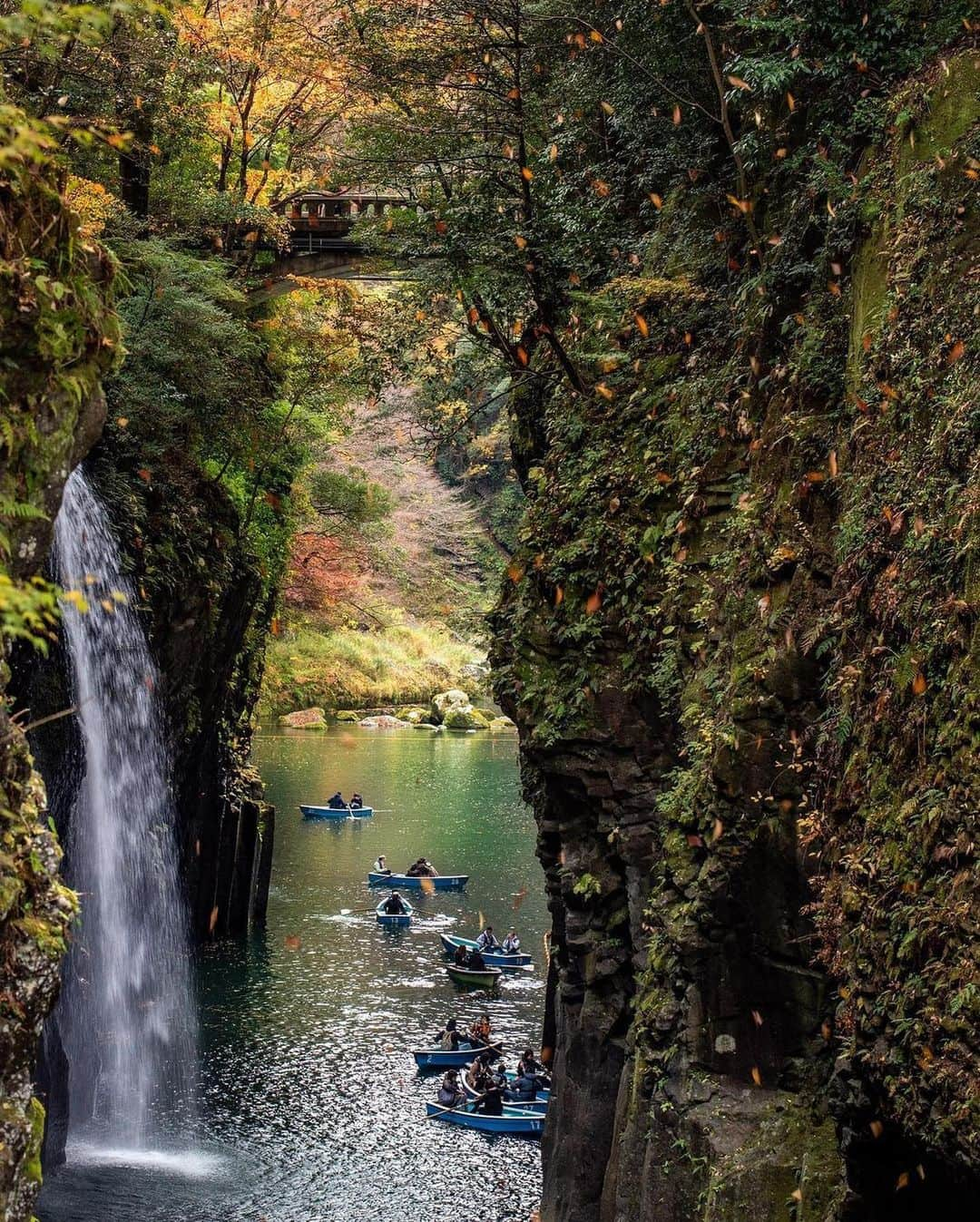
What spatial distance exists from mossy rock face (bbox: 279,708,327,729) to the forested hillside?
106 feet

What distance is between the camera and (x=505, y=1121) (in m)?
17.1

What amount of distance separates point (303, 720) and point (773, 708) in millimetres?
48333

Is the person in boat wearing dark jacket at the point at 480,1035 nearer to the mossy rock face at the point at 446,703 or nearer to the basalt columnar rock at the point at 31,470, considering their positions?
the basalt columnar rock at the point at 31,470

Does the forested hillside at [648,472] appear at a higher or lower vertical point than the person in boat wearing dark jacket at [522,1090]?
higher

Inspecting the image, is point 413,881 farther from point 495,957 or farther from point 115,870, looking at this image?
point 115,870

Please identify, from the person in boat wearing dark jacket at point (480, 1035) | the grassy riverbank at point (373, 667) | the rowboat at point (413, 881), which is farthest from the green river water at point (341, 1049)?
the grassy riverbank at point (373, 667)

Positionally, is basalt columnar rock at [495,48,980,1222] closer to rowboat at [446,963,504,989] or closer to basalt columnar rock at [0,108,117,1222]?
basalt columnar rock at [0,108,117,1222]

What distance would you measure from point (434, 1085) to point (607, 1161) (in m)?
7.75

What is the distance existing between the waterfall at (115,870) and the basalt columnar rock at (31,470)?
785 cm

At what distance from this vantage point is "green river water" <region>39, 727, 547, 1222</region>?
1465 centimetres

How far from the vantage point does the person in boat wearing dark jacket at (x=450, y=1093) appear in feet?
57.3

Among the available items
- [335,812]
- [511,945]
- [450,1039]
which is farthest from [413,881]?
[450,1039]

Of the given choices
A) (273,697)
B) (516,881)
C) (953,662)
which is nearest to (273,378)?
(516,881)

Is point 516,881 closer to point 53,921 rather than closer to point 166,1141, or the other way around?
point 166,1141
